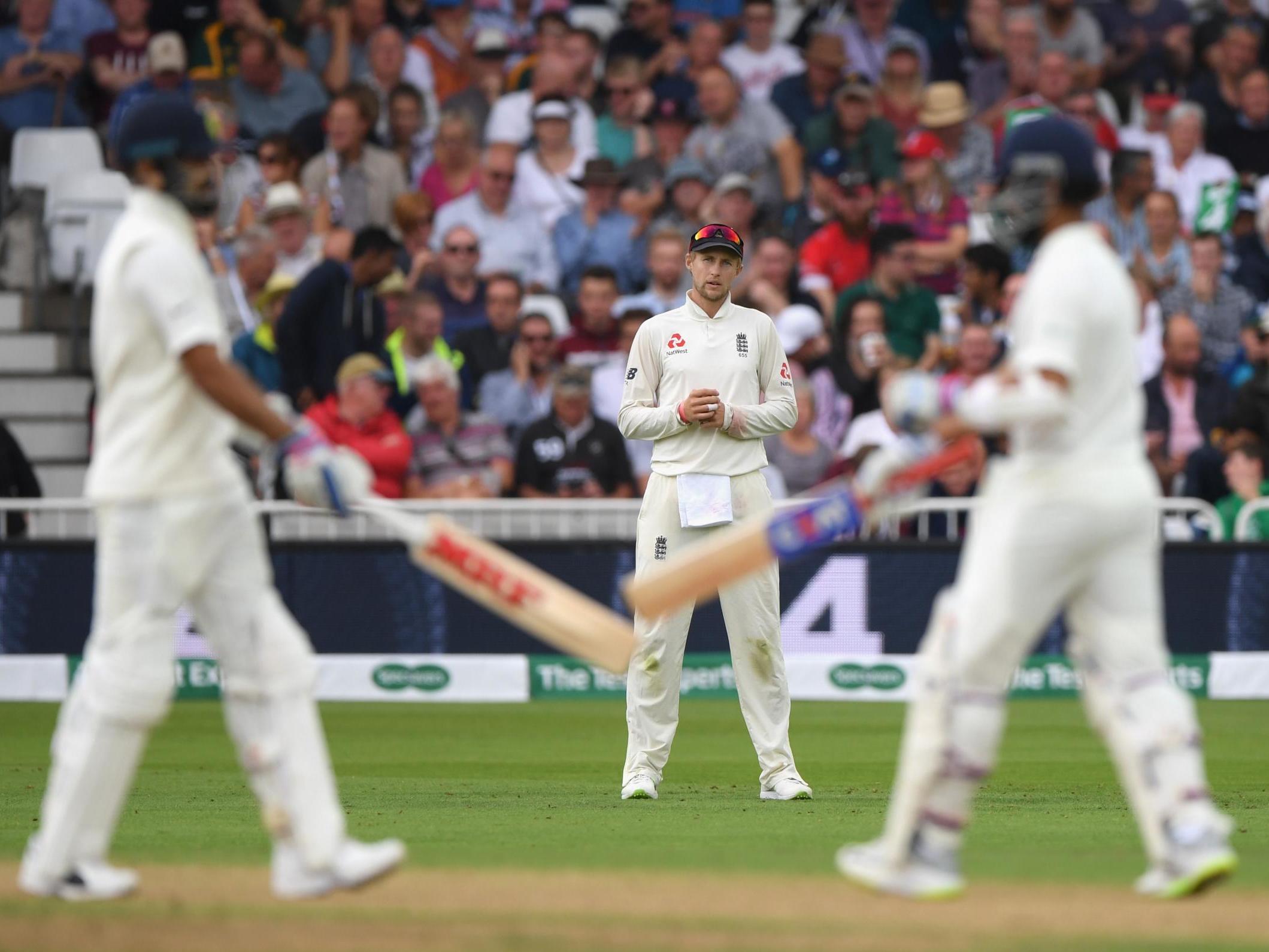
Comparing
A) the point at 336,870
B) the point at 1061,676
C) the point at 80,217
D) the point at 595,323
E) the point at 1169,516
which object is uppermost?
the point at 80,217

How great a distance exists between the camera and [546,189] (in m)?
16.8

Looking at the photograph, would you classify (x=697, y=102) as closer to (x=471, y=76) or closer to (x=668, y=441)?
(x=471, y=76)

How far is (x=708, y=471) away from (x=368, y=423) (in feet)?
18.1

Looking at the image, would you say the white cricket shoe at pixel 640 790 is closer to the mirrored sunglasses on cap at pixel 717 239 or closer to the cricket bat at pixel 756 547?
the mirrored sunglasses on cap at pixel 717 239

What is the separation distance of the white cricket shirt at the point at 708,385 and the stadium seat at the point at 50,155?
8.73 metres

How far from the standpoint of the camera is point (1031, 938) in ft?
16.1

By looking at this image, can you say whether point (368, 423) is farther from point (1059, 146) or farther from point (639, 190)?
point (1059, 146)

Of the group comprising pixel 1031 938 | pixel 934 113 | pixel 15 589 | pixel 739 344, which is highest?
pixel 934 113

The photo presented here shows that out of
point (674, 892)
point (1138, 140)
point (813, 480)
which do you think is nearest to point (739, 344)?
point (674, 892)

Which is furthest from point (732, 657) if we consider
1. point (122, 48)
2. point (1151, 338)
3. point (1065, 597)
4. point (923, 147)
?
point (122, 48)

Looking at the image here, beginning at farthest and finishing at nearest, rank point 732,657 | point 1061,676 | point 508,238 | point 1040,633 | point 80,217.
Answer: point 508,238 < point 80,217 < point 1061,676 < point 732,657 < point 1040,633

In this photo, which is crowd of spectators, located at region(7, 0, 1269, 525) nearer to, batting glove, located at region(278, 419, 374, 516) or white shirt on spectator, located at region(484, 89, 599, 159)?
white shirt on spectator, located at region(484, 89, 599, 159)

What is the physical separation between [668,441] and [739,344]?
0.54 metres

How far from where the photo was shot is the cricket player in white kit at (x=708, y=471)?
28.4 feet
